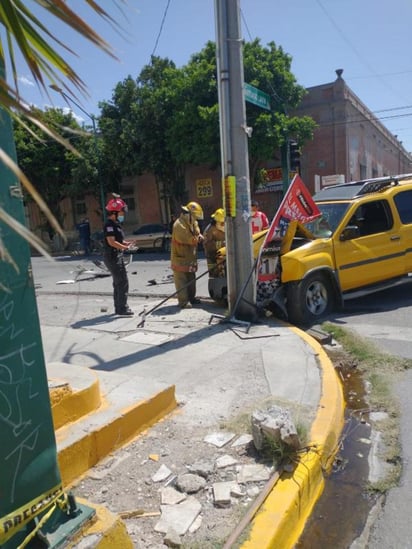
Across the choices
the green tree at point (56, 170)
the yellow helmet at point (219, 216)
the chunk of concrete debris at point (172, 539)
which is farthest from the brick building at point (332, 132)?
the chunk of concrete debris at point (172, 539)

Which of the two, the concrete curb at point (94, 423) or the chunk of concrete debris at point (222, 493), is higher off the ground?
the concrete curb at point (94, 423)

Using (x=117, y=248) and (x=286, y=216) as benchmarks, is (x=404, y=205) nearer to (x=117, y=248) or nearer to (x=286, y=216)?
(x=286, y=216)

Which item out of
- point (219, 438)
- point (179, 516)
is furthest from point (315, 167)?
point (179, 516)

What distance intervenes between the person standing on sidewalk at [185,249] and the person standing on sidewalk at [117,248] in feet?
2.81

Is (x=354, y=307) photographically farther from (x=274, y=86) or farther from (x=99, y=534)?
(x=274, y=86)

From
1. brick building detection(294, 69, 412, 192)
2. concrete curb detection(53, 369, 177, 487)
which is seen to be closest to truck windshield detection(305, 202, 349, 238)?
concrete curb detection(53, 369, 177, 487)

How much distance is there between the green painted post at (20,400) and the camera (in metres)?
1.77

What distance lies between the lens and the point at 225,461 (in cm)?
294

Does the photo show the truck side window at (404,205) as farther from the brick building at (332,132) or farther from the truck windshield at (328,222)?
the brick building at (332,132)

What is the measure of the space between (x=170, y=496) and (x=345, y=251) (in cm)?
544

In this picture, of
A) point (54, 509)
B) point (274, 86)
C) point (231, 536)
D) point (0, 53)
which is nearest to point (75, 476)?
point (54, 509)

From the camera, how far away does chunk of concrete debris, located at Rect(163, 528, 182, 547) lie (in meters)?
2.19

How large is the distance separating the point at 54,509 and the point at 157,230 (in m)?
21.6

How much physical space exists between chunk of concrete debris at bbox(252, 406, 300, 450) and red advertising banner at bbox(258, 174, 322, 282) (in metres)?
3.77
